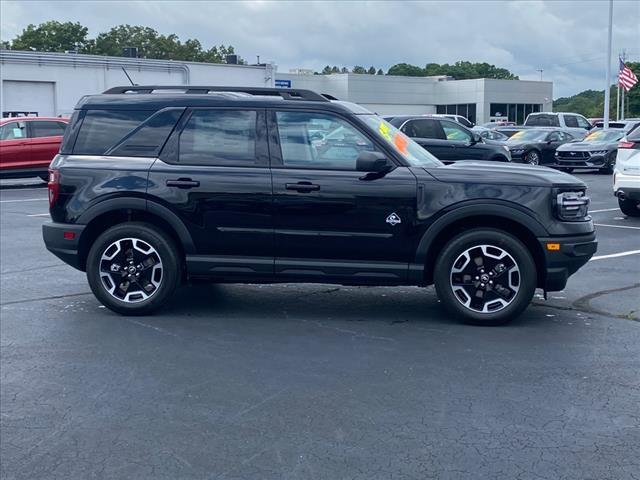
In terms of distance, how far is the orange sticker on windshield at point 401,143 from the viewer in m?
7.68

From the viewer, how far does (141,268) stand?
→ 766 centimetres

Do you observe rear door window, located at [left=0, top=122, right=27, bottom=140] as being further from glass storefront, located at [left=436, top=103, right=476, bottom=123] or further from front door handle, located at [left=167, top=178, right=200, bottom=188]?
glass storefront, located at [left=436, top=103, right=476, bottom=123]

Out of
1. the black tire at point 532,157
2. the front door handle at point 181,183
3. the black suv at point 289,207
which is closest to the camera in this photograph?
the black suv at point 289,207

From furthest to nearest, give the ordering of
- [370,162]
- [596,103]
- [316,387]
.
→ [596,103] → [370,162] → [316,387]

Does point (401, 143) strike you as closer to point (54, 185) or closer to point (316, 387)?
point (316, 387)

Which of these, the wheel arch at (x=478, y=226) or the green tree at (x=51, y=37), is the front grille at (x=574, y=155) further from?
the green tree at (x=51, y=37)

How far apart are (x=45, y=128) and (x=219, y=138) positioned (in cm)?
1704

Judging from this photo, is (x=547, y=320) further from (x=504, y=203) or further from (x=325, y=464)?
(x=325, y=464)

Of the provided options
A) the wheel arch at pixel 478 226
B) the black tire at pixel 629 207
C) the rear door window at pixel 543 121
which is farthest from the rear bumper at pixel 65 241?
the rear door window at pixel 543 121

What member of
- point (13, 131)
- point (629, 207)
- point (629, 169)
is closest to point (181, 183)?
point (629, 169)

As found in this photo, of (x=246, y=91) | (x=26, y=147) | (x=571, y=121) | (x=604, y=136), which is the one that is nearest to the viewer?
(x=246, y=91)

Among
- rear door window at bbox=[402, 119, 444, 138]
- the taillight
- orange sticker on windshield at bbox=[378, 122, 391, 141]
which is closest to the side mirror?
orange sticker on windshield at bbox=[378, 122, 391, 141]

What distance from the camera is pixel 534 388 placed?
18.8ft

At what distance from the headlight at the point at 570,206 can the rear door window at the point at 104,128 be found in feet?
11.7
